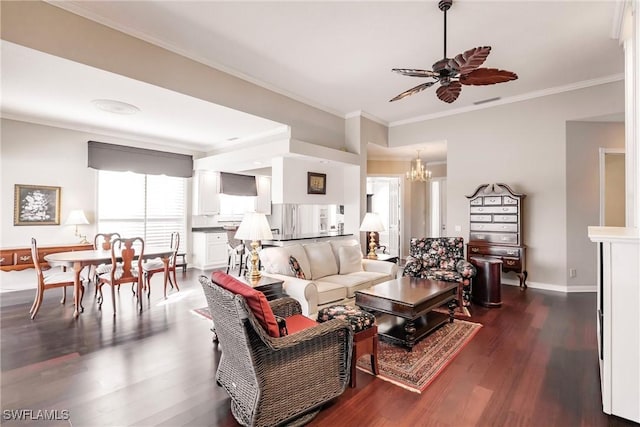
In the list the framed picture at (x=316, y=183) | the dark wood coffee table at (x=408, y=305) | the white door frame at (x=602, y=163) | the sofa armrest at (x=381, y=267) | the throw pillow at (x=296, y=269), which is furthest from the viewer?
the framed picture at (x=316, y=183)

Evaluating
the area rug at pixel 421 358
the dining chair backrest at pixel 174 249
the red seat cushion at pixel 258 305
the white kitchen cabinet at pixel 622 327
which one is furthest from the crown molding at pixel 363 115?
the red seat cushion at pixel 258 305

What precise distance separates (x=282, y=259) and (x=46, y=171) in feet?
15.8

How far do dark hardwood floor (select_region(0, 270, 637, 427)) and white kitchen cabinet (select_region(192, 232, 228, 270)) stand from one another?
131 inches

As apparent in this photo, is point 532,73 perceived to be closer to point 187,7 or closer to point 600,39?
point 600,39

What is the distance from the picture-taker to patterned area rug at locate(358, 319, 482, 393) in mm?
2490

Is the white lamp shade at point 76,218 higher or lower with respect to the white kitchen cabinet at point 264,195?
lower

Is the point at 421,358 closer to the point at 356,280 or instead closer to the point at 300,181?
the point at 356,280

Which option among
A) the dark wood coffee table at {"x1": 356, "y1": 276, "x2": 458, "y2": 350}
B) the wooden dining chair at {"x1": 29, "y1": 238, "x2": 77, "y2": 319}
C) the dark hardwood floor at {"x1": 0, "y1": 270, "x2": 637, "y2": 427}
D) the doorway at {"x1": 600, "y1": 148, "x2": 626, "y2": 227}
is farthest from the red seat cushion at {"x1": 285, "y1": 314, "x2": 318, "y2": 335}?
the doorway at {"x1": 600, "y1": 148, "x2": 626, "y2": 227}

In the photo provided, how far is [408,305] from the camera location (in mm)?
2959

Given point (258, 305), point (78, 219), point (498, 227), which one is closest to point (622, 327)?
point (258, 305)

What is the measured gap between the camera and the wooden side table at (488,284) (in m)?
4.36

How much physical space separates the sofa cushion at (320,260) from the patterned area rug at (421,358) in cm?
130

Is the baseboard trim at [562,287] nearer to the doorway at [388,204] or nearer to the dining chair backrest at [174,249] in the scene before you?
the doorway at [388,204]

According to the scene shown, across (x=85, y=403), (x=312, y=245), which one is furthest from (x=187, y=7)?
(x=85, y=403)
